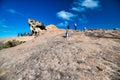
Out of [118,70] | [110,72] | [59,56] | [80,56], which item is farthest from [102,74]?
[59,56]

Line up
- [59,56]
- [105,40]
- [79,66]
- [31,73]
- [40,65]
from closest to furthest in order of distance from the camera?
1. [79,66]
2. [31,73]
3. [40,65]
4. [59,56]
5. [105,40]

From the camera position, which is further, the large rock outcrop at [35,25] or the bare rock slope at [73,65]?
the large rock outcrop at [35,25]

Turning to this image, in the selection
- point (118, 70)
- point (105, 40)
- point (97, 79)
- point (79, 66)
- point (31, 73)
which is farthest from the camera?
point (105, 40)

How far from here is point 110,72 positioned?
11.4 meters

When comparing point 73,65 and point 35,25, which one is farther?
point 35,25

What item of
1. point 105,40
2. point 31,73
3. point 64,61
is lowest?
point 31,73

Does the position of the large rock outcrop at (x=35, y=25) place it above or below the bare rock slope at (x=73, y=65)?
above

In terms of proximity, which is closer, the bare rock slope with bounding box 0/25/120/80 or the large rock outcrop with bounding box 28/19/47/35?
the bare rock slope with bounding box 0/25/120/80

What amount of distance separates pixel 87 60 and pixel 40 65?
5.05 metres

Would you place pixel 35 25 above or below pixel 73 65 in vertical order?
above

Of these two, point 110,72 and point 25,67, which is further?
point 25,67

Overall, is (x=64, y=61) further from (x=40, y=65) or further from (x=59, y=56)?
(x=40, y=65)

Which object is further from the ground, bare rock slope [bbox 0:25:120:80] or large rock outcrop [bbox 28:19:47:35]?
large rock outcrop [bbox 28:19:47:35]

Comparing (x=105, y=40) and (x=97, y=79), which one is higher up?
(x=105, y=40)
